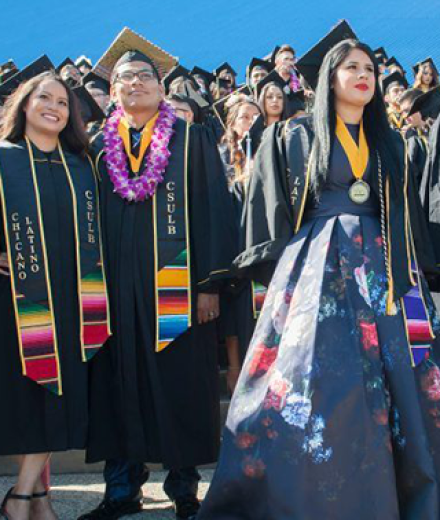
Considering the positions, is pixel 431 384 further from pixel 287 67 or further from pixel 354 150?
pixel 287 67

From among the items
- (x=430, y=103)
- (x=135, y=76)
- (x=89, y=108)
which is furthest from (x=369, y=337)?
(x=430, y=103)

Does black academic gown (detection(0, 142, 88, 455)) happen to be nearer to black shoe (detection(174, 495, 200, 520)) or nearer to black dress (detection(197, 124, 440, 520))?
black shoe (detection(174, 495, 200, 520))

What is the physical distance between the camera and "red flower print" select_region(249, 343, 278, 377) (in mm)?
3180

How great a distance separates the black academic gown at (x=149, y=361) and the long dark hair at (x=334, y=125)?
0.65 meters

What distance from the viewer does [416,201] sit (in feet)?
11.7

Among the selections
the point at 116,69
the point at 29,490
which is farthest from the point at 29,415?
the point at 116,69

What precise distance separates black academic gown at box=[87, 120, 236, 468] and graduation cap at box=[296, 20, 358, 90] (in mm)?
711

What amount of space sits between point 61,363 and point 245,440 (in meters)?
1.03

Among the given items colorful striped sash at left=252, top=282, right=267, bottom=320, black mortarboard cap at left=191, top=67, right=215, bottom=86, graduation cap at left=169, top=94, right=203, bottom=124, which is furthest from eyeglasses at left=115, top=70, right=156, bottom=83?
black mortarboard cap at left=191, top=67, right=215, bottom=86

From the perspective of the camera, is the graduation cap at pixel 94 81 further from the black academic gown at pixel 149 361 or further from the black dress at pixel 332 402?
the black dress at pixel 332 402

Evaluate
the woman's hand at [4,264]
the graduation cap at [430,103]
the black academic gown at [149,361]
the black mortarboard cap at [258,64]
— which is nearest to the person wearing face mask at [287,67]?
the black mortarboard cap at [258,64]

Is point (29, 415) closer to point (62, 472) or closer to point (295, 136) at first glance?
point (62, 472)

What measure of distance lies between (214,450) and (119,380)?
59 cm

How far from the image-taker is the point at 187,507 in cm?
366
